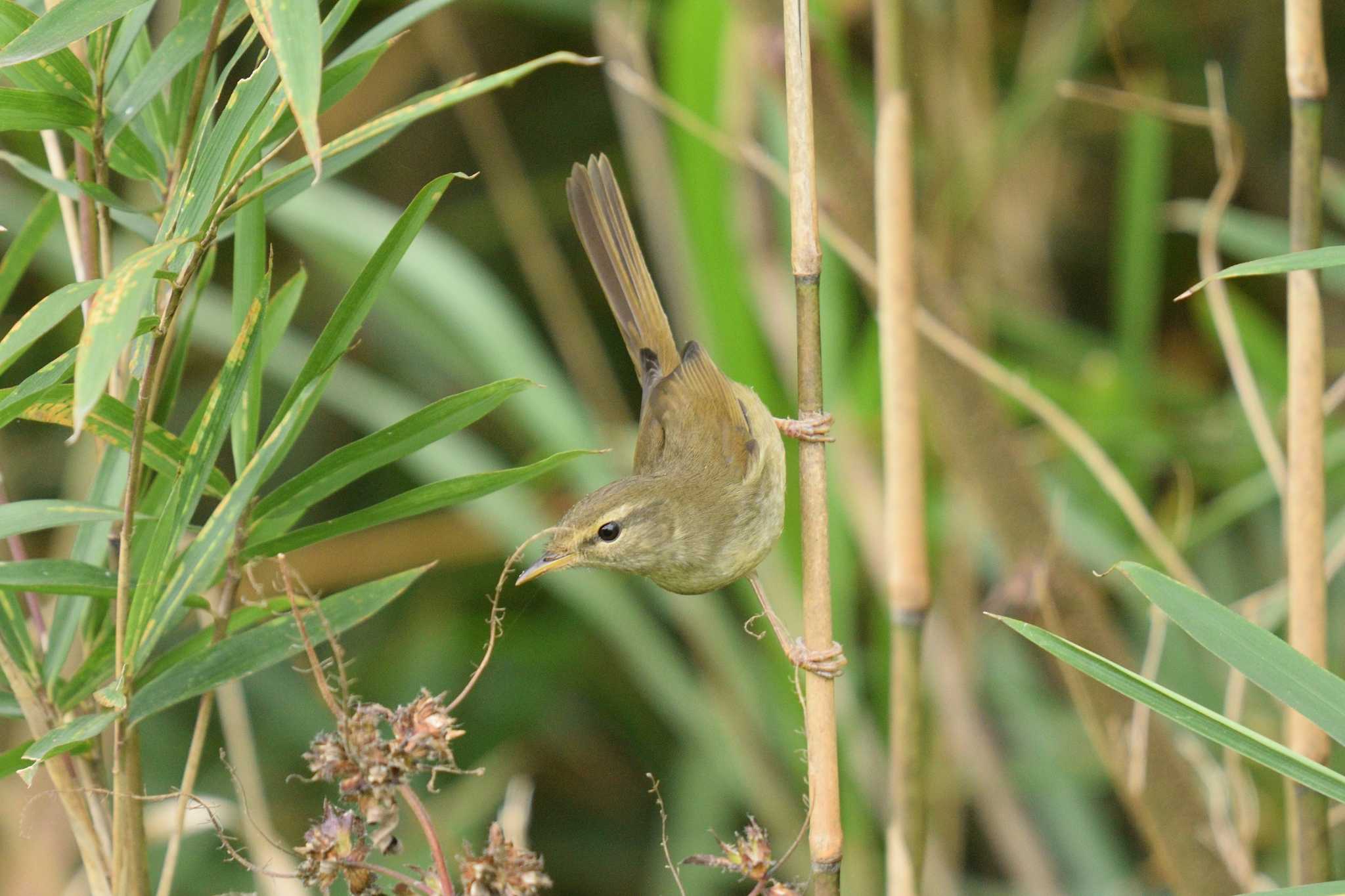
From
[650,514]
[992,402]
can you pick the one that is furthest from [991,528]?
[650,514]

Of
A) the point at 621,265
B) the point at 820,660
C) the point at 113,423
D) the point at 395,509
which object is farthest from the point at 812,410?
the point at 621,265

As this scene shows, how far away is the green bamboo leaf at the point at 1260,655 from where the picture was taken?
96cm

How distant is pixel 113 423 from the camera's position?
1062 mm

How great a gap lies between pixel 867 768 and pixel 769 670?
0.96ft

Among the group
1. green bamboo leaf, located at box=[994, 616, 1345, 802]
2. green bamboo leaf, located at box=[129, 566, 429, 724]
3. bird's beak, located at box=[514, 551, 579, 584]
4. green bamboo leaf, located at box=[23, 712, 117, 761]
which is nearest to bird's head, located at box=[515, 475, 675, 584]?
bird's beak, located at box=[514, 551, 579, 584]

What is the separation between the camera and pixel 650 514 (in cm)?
174

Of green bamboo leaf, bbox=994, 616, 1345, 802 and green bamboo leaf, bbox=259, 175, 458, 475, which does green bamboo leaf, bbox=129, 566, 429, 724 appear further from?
green bamboo leaf, bbox=994, 616, 1345, 802

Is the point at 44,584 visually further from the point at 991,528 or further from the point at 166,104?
the point at 991,528

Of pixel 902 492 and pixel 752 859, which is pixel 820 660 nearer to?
pixel 752 859

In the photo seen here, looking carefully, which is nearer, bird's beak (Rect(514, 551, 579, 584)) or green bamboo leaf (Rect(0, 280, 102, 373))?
green bamboo leaf (Rect(0, 280, 102, 373))

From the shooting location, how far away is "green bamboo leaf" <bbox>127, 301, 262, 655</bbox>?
3.34ft

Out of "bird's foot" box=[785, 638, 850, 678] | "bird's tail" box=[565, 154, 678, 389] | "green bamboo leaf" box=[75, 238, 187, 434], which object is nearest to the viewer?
"green bamboo leaf" box=[75, 238, 187, 434]

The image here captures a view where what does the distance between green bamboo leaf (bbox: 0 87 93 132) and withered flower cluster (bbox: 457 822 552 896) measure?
0.66m

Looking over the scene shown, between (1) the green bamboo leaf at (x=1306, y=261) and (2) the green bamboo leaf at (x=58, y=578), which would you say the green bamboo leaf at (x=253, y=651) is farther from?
(1) the green bamboo leaf at (x=1306, y=261)
